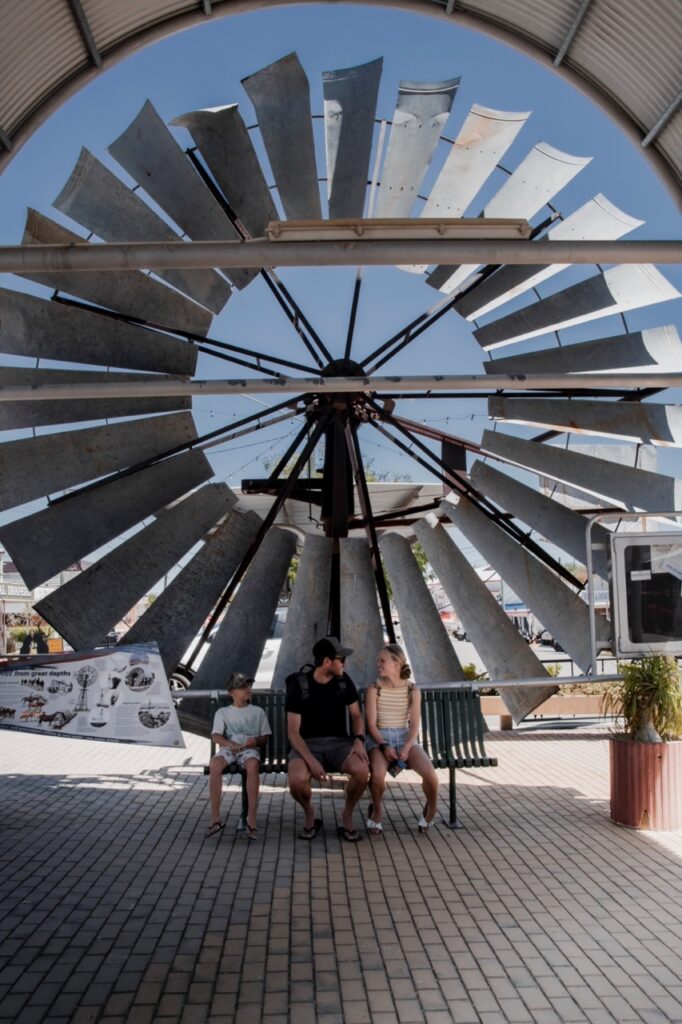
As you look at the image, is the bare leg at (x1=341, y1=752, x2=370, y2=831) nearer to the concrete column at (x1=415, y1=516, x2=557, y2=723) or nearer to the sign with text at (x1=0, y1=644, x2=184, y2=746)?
the sign with text at (x1=0, y1=644, x2=184, y2=746)

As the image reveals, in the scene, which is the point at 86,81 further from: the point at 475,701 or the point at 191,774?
the point at 191,774

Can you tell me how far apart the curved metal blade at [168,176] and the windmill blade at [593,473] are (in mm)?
2946

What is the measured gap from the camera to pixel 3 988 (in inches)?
157

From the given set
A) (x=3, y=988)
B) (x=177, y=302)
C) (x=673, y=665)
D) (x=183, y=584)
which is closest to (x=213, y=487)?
(x=183, y=584)

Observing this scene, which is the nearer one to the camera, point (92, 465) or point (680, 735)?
point (680, 735)

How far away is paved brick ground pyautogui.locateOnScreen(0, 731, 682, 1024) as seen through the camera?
3904 mm

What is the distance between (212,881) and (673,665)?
11.9 feet

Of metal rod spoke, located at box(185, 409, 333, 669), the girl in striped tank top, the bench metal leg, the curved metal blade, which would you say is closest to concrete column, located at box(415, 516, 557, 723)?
the bench metal leg

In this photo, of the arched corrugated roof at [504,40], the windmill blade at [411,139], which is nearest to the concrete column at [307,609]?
the windmill blade at [411,139]

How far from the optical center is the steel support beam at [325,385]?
6164 millimetres

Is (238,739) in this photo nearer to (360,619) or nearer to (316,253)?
(360,619)

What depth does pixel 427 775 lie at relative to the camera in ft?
20.9

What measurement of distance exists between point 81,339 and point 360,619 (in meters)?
3.18

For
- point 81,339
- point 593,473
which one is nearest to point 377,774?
point 593,473
